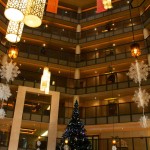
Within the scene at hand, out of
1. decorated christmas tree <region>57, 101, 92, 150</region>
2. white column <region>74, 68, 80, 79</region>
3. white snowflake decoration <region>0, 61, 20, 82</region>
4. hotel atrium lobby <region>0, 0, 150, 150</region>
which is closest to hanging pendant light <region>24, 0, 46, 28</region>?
white snowflake decoration <region>0, 61, 20, 82</region>

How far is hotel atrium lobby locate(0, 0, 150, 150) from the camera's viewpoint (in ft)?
68.5

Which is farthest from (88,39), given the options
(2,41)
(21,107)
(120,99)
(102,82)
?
(21,107)

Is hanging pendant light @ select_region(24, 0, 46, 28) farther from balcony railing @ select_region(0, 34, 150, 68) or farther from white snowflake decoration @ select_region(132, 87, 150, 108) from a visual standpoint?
balcony railing @ select_region(0, 34, 150, 68)

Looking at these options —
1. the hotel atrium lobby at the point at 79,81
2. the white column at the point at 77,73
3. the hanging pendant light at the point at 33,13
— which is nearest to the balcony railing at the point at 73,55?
the hotel atrium lobby at the point at 79,81

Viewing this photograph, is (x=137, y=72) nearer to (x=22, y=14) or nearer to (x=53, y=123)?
(x=22, y=14)

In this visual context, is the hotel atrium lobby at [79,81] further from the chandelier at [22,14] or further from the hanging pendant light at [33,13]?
the hanging pendant light at [33,13]

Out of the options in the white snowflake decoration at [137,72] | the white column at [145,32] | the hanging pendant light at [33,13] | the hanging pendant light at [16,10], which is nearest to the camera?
the hanging pendant light at [16,10]

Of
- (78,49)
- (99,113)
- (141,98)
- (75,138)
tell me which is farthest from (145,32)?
(75,138)

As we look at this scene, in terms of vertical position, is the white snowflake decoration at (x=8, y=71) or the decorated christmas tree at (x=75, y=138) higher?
the white snowflake decoration at (x=8, y=71)

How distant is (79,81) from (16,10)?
20.6 meters

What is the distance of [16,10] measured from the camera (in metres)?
5.04

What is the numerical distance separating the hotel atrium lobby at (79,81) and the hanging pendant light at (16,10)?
12.3 m

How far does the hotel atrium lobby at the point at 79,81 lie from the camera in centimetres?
2088

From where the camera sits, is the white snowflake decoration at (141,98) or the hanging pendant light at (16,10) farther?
the white snowflake decoration at (141,98)
